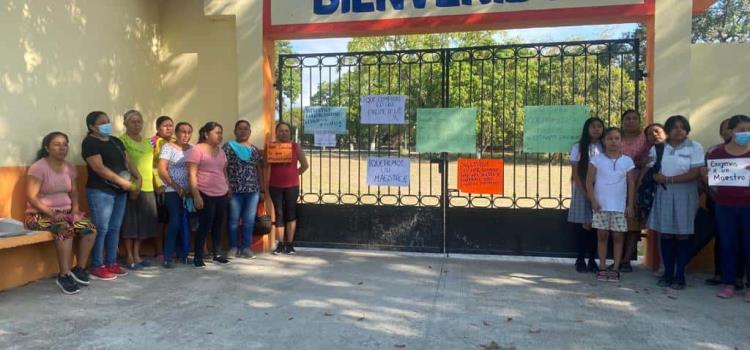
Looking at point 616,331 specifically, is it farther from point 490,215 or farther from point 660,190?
point 490,215

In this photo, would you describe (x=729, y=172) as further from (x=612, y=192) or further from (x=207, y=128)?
A: (x=207, y=128)

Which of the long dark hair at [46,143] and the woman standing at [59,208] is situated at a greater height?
the long dark hair at [46,143]

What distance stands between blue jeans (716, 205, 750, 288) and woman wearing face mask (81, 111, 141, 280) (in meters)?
5.85

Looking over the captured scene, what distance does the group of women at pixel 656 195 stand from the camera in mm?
4816

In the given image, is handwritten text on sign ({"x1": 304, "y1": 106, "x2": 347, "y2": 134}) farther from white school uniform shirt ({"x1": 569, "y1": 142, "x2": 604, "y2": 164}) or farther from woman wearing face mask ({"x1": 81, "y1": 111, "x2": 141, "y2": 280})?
white school uniform shirt ({"x1": 569, "y1": 142, "x2": 604, "y2": 164})

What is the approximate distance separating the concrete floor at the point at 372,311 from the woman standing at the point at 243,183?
0.60 metres

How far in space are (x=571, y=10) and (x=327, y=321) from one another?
429cm

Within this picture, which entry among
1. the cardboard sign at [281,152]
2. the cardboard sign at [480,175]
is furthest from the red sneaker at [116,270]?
the cardboard sign at [480,175]

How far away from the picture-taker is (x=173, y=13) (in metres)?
7.20

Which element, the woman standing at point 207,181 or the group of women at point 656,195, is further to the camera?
the woman standing at point 207,181

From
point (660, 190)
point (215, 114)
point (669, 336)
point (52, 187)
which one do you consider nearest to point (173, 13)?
point (215, 114)

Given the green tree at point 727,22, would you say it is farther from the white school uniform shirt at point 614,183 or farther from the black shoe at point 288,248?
the black shoe at point 288,248

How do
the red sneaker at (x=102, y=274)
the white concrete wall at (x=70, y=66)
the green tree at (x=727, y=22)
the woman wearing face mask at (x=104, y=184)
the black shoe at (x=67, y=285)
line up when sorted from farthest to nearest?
the green tree at (x=727, y=22) < the red sneaker at (x=102, y=274) < the woman wearing face mask at (x=104, y=184) < the white concrete wall at (x=70, y=66) < the black shoe at (x=67, y=285)

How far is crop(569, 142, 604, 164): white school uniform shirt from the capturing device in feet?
18.3
